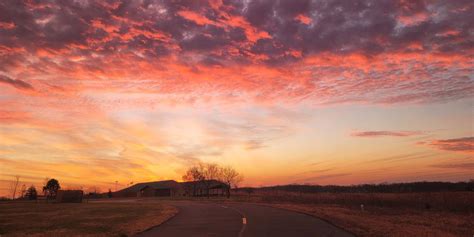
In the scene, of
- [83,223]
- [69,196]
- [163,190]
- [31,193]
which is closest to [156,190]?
[163,190]

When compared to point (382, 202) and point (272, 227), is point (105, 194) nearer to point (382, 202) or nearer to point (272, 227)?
point (382, 202)

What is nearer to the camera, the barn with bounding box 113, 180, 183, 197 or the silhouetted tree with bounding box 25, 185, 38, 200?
the silhouetted tree with bounding box 25, 185, 38, 200

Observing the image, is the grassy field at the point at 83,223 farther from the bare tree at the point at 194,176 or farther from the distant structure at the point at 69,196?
the bare tree at the point at 194,176

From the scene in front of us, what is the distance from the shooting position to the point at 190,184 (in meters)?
128

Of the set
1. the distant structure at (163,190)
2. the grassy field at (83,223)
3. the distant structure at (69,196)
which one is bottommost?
the grassy field at (83,223)

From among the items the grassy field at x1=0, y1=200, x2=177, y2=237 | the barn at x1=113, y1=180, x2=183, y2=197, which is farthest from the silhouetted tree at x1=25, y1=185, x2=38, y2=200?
the grassy field at x1=0, y1=200, x2=177, y2=237

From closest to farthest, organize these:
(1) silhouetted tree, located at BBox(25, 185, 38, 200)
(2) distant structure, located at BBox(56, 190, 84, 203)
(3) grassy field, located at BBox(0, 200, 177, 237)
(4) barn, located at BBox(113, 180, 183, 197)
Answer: (3) grassy field, located at BBox(0, 200, 177, 237), (2) distant structure, located at BBox(56, 190, 84, 203), (1) silhouetted tree, located at BBox(25, 185, 38, 200), (4) barn, located at BBox(113, 180, 183, 197)

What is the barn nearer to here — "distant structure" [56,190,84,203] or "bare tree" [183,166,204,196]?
"bare tree" [183,166,204,196]

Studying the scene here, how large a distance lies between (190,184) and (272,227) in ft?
375

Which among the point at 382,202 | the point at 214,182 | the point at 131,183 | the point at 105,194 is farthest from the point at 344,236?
the point at 131,183

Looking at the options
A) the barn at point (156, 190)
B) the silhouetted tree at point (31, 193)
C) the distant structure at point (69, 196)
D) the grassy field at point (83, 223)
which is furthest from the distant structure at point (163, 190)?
the grassy field at point (83, 223)

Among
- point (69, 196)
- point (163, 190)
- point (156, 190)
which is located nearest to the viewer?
point (69, 196)

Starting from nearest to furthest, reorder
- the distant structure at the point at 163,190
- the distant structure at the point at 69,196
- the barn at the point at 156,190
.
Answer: the distant structure at the point at 69,196, the distant structure at the point at 163,190, the barn at the point at 156,190

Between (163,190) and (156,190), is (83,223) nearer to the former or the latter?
(163,190)
